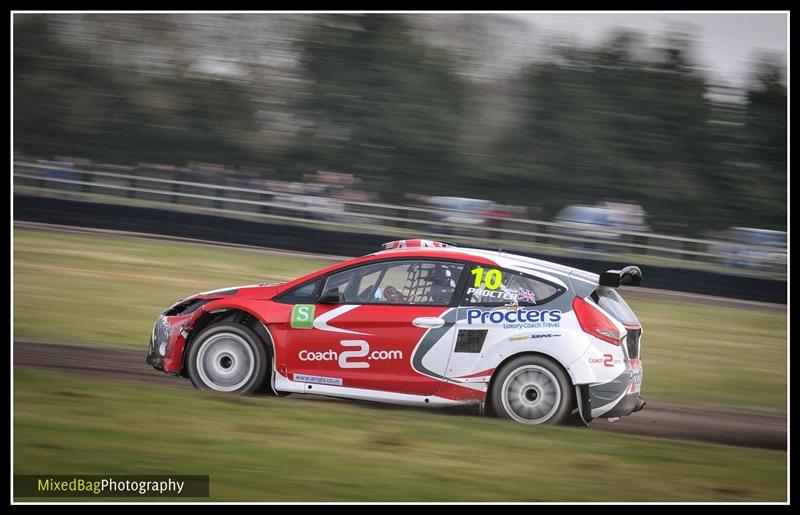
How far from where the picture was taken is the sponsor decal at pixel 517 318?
7.51 m

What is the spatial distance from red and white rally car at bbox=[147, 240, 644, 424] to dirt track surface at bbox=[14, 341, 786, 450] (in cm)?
63

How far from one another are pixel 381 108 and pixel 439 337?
1621cm

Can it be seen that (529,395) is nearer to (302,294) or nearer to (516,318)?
(516,318)

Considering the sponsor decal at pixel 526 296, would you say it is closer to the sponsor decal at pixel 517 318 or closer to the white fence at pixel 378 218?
the sponsor decal at pixel 517 318

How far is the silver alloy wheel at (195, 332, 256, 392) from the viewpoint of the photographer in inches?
311

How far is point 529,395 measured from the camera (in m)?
7.57

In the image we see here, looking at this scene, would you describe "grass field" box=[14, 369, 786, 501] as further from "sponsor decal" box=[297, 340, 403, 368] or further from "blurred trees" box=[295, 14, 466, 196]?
"blurred trees" box=[295, 14, 466, 196]

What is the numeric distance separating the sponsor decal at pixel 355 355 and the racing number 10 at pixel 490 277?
0.87m

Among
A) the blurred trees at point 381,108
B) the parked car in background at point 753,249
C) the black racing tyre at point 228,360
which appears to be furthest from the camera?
the blurred trees at point 381,108

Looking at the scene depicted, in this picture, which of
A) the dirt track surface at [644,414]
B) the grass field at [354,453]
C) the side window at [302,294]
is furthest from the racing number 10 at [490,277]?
the dirt track surface at [644,414]

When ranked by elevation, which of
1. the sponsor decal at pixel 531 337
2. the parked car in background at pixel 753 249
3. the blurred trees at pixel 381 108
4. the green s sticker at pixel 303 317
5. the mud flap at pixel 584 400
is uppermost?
the blurred trees at pixel 381 108

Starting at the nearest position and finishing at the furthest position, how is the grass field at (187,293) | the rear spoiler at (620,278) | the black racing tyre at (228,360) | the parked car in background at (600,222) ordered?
the rear spoiler at (620,278), the black racing tyre at (228,360), the grass field at (187,293), the parked car in background at (600,222)

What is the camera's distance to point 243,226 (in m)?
18.1

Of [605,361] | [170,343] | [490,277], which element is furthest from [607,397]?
[170,343]
